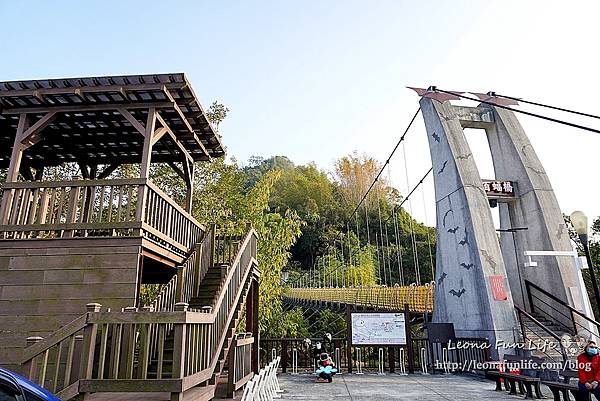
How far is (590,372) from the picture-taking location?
15.7 feet

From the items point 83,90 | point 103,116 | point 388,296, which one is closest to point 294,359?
point 388,296

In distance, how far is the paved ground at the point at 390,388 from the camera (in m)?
6.00

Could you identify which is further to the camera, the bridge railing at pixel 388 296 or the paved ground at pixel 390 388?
the bridge railing at pixel 388 296

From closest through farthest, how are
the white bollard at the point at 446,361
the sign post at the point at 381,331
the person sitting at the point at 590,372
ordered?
the person sitting at the point at 590,372 → the white bollard at the point at 446,361 → the sign post at the point at 381,331

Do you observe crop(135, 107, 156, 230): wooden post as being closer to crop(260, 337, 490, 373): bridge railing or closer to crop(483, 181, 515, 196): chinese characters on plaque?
crop(260, 337, 490, 373): bridge railing

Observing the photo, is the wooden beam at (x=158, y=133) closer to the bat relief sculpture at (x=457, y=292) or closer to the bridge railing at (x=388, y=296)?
the bat relief sculpture at (x=457, y=292)

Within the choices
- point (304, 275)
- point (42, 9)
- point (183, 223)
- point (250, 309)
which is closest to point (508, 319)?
point (250, 309)

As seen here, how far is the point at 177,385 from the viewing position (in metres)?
3.12

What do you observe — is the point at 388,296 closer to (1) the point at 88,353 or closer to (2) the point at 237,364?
(2) the point at 237,364

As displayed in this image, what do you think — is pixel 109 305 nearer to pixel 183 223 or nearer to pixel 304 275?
pixel 183 223

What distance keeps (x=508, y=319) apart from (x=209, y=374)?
22.7ft

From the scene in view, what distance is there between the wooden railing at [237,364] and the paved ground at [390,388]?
0.87m

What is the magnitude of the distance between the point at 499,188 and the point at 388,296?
605 centimetres

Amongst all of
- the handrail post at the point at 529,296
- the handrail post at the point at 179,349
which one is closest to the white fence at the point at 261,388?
the handrail post at the point at 179,349
